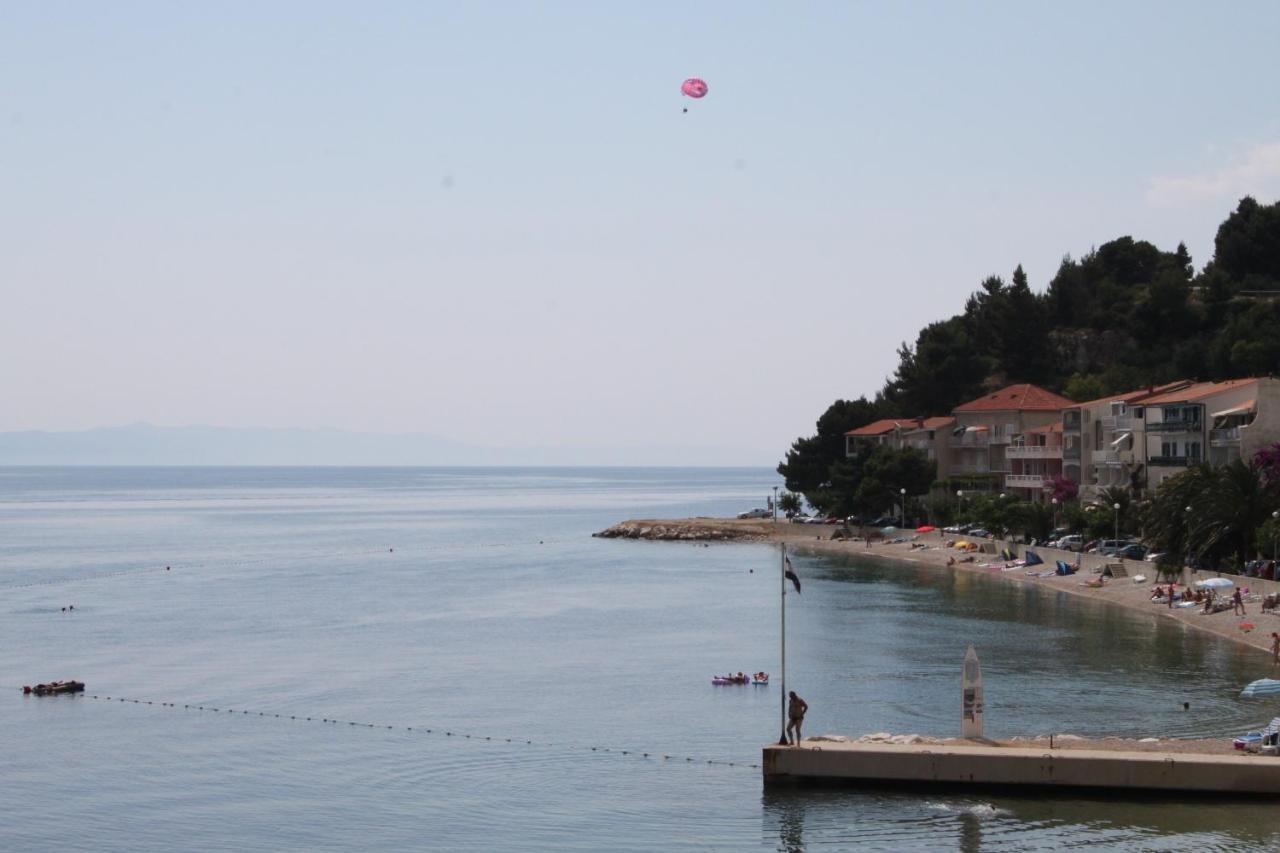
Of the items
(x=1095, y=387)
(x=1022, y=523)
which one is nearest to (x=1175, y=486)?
(x=1022, y=523)

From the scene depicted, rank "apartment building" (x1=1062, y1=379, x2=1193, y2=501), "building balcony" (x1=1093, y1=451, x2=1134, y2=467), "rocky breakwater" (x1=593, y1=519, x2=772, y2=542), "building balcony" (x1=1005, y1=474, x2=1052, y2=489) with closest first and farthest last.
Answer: "apartment building" (x1=1062, y1=379, x2=1193, y2=501)
"building balcony" (x1=1093, y1=451, x2=1134, y2=467)
"building balcony" (x1=1005, y1=474, x2=1052, y2=489)
"rocky breakwater" (x1=593, y1=519, x2=772, y2=542)

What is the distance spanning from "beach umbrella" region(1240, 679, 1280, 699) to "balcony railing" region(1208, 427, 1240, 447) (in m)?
39.7

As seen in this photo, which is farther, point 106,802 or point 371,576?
point 371,576

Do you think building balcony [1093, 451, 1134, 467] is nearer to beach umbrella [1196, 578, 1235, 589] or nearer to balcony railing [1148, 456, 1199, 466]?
balcony railing [1148, 456, 1199, 466]

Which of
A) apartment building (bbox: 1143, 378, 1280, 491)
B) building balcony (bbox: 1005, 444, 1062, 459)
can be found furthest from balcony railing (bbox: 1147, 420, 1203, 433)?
building balcony (bbox: 1005, 444, 1062, 459)

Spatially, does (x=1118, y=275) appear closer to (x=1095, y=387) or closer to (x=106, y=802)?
(x=1095, y=387)

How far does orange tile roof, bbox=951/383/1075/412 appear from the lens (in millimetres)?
126812

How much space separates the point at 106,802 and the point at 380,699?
15.3m

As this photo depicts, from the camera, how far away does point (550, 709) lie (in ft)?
167

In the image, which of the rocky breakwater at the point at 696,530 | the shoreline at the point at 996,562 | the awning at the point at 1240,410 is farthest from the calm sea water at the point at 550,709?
the rocky breakwater at the point at 696,530

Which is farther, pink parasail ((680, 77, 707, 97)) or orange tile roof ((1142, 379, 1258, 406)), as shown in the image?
orange tile roof ((1142, 379, 1258, 406))

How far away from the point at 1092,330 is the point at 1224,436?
240 ft

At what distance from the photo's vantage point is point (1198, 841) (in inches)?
1270

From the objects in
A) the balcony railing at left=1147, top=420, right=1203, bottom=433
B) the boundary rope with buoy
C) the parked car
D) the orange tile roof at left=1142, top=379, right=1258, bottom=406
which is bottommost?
the boundary rope with buoy
